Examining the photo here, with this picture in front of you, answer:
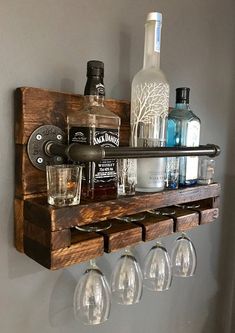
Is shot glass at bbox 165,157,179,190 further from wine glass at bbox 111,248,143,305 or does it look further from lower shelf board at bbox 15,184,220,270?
wine glass at bbox 111,248,143,305

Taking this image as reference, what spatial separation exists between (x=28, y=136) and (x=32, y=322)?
353 millimetres

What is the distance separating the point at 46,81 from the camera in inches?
22.5

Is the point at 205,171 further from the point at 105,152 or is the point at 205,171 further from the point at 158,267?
the point at 105,152

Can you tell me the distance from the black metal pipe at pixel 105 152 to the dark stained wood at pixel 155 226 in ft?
0.46

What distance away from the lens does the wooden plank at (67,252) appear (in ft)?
1.58

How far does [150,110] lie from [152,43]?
130mm

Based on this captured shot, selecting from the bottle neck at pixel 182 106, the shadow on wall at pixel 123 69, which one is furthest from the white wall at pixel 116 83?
the bottle neck at pixel 182 106

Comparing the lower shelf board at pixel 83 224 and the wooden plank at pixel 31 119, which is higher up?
the wooden plank at pixel 31 119

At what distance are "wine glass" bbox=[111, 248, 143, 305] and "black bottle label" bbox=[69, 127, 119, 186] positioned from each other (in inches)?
7.5

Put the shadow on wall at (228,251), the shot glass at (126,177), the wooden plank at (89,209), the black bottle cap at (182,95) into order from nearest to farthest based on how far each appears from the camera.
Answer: the wooden plank at (89,209), the shot glass at (126,177), the black bottle cap at (182,95), the shadow on wall at (228,251)

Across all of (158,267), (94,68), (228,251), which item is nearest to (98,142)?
(94,68)

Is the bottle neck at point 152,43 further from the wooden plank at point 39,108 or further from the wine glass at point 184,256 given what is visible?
the wine glass at point 184,256

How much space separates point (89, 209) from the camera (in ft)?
1.66

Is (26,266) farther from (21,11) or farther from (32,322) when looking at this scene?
(21,11)
